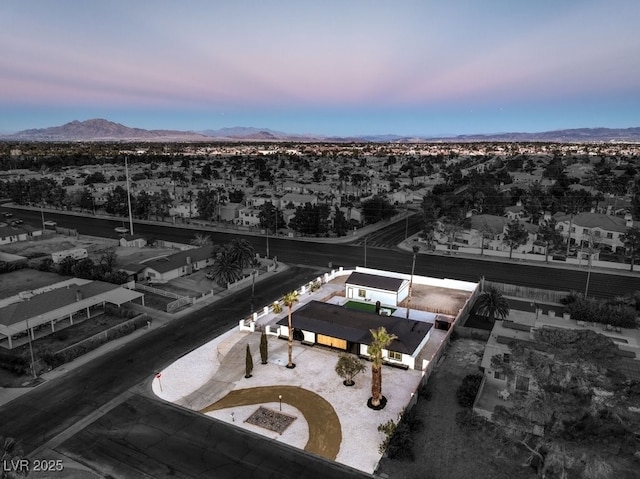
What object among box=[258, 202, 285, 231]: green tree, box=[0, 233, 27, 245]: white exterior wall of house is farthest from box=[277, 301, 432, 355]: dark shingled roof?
box=[0, 233, 27, 245]: white exterior wall of house

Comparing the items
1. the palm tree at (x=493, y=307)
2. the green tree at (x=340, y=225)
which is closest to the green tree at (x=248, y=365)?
the palm tree at (x=493, y=307)

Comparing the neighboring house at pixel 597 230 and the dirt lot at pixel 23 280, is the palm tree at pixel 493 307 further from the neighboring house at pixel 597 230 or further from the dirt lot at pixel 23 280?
the dirt lot at pixel 23 280

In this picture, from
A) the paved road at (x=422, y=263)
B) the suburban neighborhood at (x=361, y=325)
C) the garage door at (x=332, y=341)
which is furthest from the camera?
the paved road at (x=422, y=263)

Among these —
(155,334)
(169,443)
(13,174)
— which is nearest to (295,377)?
(169,443)

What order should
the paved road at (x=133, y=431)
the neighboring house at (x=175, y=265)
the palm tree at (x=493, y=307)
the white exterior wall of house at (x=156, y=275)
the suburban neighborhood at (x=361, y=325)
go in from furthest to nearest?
the neighboring house at (x=175, y=265)
the white exterior wall of house at (x=156, y=275)
the palm tree at (x=493, y=307)
the paved road at (x=133, y=431)
the suburban neighborhood at (x=361, y=325)

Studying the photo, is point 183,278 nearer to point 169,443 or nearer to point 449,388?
point 169,443

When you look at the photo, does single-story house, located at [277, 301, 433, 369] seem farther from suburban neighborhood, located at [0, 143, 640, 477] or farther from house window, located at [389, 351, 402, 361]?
suburban neighborhood, located at [0, 143, 640, 477]
